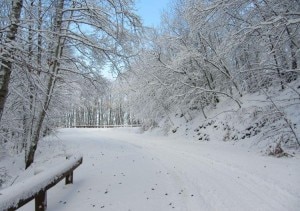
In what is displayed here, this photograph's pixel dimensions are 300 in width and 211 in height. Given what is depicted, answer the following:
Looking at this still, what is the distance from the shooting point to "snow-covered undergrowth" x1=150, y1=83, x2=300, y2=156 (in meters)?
11.3

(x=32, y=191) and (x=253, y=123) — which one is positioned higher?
(x=253, y=123)

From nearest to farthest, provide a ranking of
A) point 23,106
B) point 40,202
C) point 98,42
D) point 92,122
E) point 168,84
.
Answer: point 40,202
point 98,42
point 23,106
point 168,84
point 92,122

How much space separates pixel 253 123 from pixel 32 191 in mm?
A: 12792

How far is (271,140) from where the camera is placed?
12719mm

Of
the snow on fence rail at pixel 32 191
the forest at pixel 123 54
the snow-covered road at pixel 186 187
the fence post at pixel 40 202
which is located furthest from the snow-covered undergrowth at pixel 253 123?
the fence post at pixel 40 202

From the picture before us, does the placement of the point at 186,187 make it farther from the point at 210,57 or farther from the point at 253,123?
the point at 210,57

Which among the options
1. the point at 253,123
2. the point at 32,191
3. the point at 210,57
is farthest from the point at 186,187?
the point at 210,57

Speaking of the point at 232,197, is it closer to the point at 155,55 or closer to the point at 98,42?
the point at 98,42

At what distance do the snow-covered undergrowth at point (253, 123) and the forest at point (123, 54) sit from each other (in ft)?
0.45

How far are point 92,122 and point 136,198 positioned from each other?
83.0 metres

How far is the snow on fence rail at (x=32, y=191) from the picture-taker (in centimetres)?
440

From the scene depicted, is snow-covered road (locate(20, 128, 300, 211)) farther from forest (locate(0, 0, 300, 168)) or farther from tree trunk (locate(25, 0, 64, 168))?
tree trunk (locate(25, 0, 64, 168))

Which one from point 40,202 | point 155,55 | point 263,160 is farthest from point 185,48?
point 40,202

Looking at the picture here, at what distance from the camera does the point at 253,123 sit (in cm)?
1563
